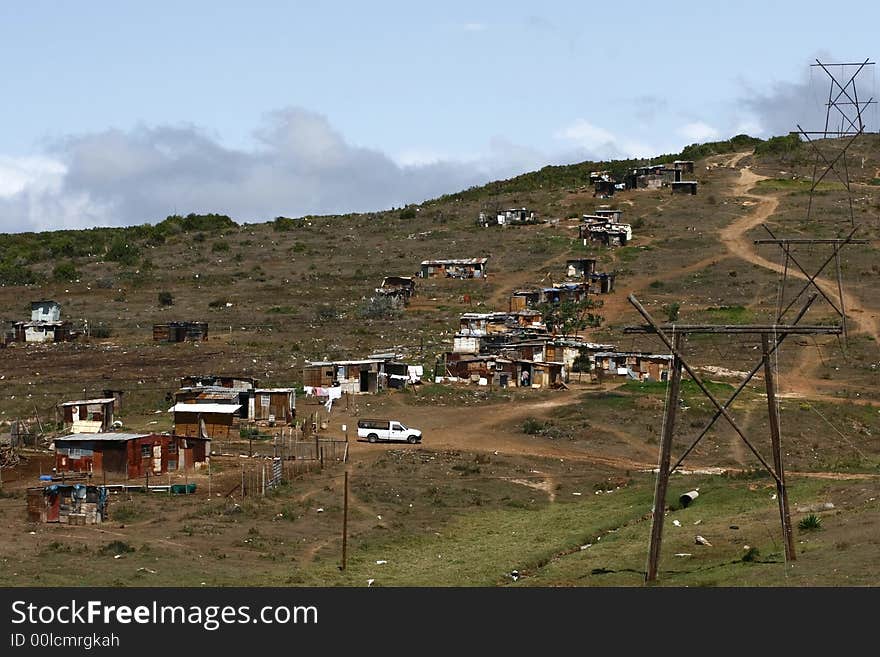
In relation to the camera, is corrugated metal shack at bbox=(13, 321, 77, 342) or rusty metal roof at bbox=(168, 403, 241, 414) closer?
rusty metal roof at bbox=(168, 403, 241, 414)

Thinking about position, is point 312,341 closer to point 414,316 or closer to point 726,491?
point 414,316

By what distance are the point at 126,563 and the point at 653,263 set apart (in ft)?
255

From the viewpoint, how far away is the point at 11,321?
95.9m

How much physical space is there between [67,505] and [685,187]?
103334mm

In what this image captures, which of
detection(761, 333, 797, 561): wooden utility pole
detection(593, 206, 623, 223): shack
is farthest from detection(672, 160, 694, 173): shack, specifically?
detection(761, 333, 797, 561): wooden utility pole

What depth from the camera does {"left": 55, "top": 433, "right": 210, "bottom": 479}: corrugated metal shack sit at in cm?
5059

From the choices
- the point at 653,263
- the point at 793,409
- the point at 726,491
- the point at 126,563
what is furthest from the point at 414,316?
the point at 126,563

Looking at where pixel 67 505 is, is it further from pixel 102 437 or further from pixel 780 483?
pixel 780 483

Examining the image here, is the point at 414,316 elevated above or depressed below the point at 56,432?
above

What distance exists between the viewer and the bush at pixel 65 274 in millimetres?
117000

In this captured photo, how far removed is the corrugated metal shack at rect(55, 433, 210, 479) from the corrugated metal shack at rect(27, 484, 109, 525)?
7011 mm

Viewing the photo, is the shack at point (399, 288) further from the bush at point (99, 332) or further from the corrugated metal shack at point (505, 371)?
the corrugated metal shack at point (505, 371)

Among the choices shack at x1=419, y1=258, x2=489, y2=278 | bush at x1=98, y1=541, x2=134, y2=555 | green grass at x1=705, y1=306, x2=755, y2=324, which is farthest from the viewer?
shack at x1=419, y1=258, x2=489, y2=278

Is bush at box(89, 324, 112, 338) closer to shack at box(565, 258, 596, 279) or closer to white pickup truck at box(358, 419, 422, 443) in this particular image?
shack at box(565, 258, 596, 279)
